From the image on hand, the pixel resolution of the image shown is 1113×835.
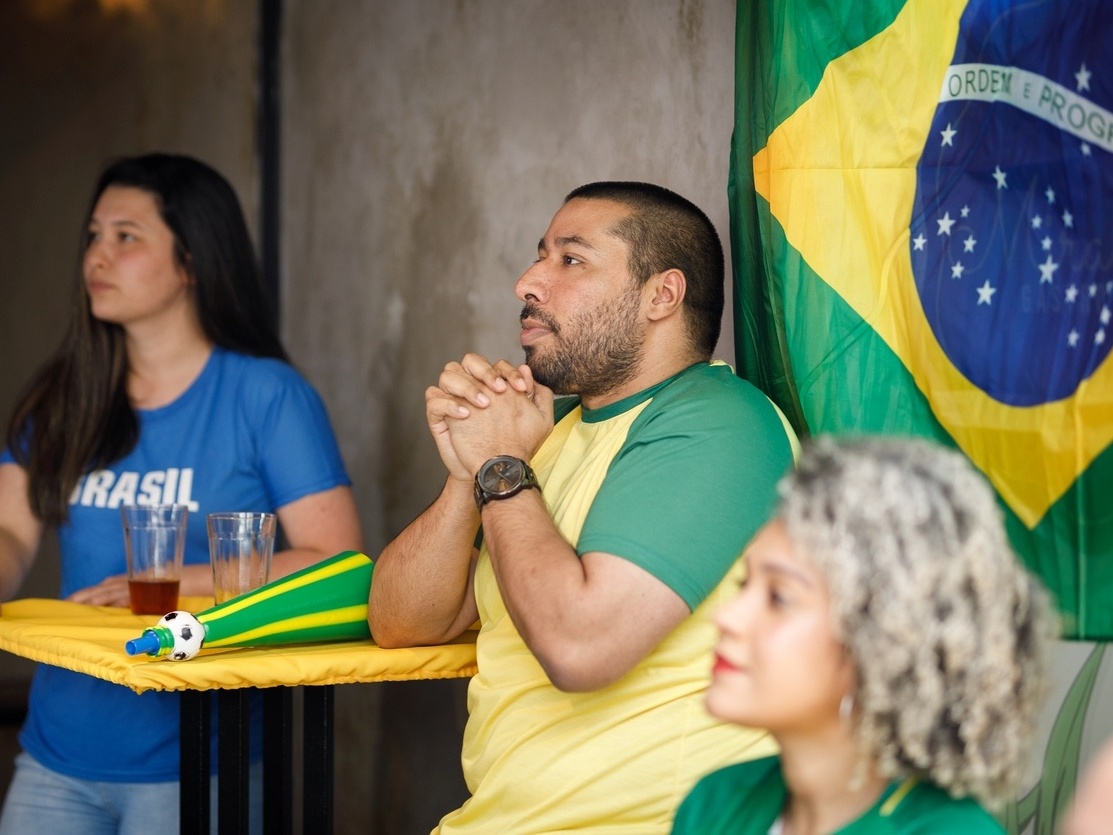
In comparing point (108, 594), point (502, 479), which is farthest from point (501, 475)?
point (108, 594)

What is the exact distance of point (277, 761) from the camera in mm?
2168

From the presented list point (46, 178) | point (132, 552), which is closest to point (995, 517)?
point (132, 552)

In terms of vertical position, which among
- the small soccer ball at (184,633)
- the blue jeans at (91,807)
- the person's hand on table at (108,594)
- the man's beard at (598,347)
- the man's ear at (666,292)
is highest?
the man's ear at (666,292)

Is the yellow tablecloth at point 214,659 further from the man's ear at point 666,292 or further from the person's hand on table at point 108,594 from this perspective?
the man's ear at point 666,292

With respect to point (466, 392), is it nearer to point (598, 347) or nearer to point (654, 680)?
point (598, 347)

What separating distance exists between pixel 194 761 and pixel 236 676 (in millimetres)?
240

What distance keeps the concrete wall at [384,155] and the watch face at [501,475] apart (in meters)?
0.76

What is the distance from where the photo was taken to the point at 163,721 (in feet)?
7.79

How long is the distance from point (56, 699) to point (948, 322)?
5.52 ft

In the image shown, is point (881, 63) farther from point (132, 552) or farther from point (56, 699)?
point (56, 699)

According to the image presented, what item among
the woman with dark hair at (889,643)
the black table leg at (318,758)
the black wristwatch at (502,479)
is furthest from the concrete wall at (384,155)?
the woman with dark hair at (889,643)

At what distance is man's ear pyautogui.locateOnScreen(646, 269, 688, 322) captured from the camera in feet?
6.66

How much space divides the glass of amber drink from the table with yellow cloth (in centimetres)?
4

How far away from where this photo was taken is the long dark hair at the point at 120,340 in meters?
2.58
